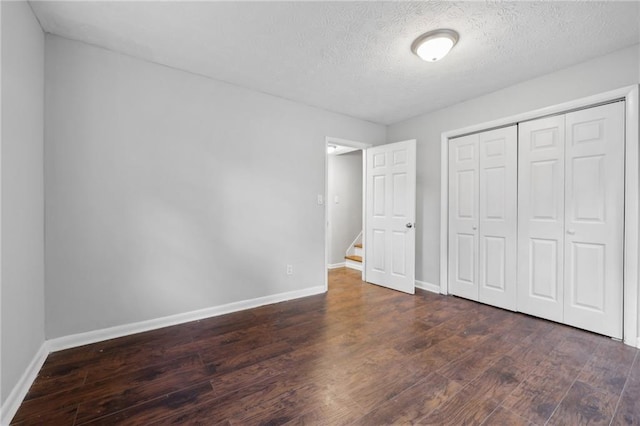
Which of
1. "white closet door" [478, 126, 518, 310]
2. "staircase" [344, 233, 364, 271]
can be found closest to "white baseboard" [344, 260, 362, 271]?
"staircase" [344, 233, 364, 271]

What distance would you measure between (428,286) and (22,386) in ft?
13.0

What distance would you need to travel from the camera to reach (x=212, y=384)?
1.77 m

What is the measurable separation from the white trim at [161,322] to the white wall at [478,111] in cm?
185

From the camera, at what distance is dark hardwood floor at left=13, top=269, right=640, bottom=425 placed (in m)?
1.50

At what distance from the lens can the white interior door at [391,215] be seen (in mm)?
3664

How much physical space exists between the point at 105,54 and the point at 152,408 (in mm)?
2753

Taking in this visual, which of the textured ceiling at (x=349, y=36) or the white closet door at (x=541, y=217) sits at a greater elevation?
the textured ceiling at (x=349, y=36)

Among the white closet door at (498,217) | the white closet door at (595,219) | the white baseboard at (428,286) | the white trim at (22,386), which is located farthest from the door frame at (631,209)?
the white trim at (22,386)

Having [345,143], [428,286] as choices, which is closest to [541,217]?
[428,286]

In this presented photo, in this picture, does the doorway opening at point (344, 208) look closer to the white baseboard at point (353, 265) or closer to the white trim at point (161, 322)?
the white baseboard at point (353, 265)

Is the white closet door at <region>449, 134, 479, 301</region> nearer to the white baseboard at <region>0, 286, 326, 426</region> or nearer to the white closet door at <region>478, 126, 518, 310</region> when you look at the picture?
Result: the white closet door at <region>478, 126, 518, 310</region>

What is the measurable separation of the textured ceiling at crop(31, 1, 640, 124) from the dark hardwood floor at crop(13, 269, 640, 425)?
2.49 metres

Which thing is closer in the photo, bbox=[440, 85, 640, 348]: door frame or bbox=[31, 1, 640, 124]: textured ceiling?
bbox=[31, 1, 640, 124]: textured ceiling

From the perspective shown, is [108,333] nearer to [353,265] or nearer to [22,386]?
[22,386]
